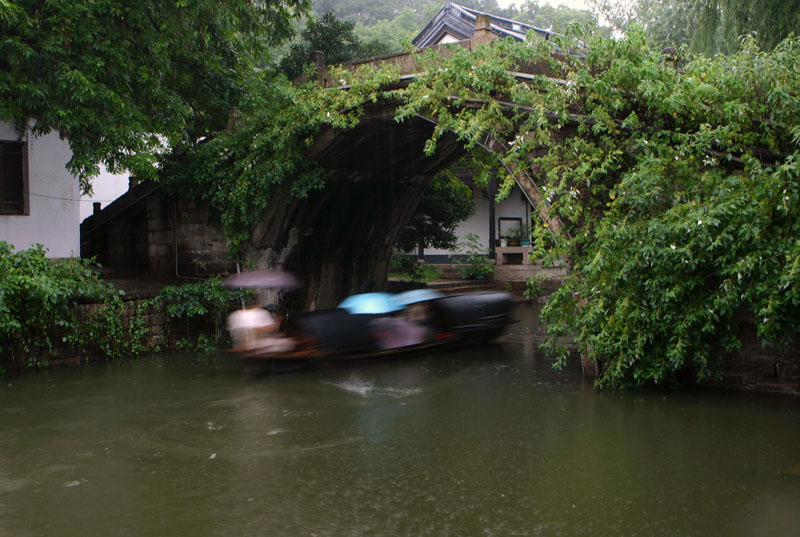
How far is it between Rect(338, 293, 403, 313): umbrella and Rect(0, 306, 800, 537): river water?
1177 mm

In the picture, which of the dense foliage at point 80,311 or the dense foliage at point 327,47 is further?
the dense foliage at point 327,47

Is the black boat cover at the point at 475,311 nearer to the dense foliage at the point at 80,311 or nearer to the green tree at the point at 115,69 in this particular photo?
the dense foliage at the point at 80,311

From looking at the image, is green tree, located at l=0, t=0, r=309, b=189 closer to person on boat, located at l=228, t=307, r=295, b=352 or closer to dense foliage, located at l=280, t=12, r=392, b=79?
person on boat, located at l=228, t=307, r=295, b=352

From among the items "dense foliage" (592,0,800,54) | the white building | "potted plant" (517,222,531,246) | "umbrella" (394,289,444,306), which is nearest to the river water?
"umbrella" (394,289,444,306)

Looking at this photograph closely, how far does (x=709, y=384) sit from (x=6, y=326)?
9021mm

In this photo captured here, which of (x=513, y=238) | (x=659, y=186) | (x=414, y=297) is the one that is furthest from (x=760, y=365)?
(x=513, y=238)

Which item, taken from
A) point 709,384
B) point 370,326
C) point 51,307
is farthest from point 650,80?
point 51,307

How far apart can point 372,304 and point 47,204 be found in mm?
6285

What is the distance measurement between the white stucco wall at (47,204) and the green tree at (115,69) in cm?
96

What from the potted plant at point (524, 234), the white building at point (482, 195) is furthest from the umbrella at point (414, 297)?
the white building at point (482, 195)

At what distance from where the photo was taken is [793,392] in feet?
28.8

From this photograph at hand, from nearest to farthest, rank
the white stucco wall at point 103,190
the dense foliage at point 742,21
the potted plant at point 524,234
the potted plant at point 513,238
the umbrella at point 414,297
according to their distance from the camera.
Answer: the umbrella at point 414,297 < the dense foliage at point 742,21 < the white stucco wall at point 103,190 < the potted plant at point 524,234 < the potted plant at point 513,238

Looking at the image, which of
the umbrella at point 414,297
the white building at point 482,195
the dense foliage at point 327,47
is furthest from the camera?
the white building at point 482,195

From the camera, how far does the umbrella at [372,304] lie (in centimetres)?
1141
